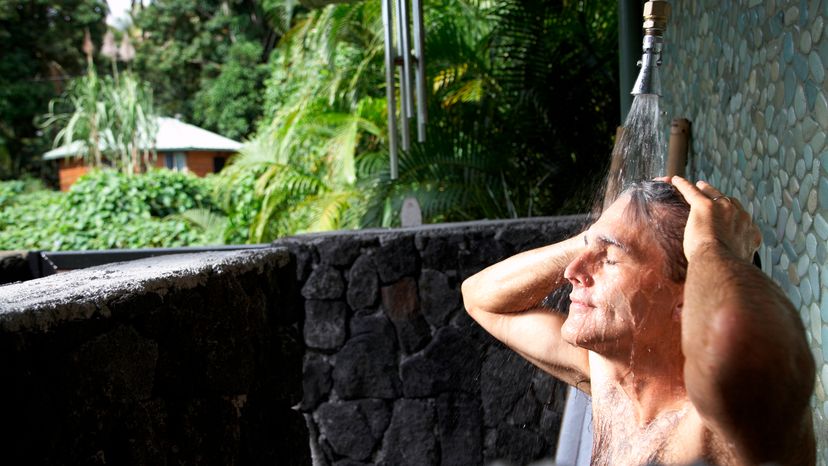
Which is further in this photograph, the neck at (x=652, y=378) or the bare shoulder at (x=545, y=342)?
the bare shoulder at (x=545, y=342)

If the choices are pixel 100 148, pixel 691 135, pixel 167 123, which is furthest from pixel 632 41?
pixel 167 123

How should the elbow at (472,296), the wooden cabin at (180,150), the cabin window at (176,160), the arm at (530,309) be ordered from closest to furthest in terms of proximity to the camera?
1. the arm at (530,309)
2. the elbow at (472,296)
3. the wooden cabin at (180,150)
4. the cabin window at (176,160)

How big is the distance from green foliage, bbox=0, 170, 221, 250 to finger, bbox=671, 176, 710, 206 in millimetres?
10264

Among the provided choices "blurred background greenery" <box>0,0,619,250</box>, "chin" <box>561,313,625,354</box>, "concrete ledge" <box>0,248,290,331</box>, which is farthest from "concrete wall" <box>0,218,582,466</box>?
"blurred background greenery" <box>0,0,619,250</box>

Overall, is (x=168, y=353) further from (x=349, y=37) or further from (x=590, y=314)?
(x=349, y=37)

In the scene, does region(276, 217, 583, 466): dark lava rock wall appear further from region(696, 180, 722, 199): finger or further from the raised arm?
the raised arm

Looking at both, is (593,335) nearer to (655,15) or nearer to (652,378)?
(652,378)

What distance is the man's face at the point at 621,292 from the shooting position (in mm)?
1550

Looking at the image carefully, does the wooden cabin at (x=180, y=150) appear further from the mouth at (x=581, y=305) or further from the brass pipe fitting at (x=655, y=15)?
the mouth at (x=581, y=305)

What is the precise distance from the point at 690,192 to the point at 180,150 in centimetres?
2020

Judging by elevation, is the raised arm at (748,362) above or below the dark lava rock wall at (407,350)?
above

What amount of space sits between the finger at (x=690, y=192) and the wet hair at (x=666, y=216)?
37 mm

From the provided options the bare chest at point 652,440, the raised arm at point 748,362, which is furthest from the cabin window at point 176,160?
the raised arm at point 748,362

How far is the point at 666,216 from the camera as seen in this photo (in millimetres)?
1566
